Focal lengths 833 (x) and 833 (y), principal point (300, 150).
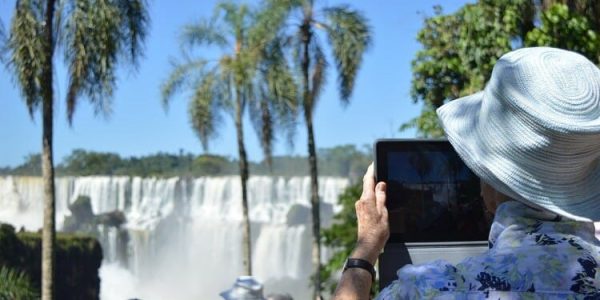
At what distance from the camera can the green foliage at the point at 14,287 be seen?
41.4 ft

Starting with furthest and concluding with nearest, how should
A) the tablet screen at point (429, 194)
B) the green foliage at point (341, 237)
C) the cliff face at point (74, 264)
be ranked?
the cliff face at point (74, 264)
the green foliage at point (341, 237)
the tablet screen at point (429, 194)

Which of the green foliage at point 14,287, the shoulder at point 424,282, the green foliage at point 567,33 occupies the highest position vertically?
the green foliage at point 567,33

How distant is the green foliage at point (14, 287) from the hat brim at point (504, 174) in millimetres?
12225

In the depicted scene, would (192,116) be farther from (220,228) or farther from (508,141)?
(220,228)

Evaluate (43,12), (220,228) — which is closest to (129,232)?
(220,228)

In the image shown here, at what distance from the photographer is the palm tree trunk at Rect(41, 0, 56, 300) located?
35.8 feet

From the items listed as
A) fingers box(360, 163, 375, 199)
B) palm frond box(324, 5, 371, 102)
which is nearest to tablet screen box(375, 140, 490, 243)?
fingers box(360, 163, 375, 199)

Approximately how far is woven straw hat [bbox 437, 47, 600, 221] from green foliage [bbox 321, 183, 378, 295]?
19.4 m

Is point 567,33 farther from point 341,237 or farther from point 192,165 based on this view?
point 192,165

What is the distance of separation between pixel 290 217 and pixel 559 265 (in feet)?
162

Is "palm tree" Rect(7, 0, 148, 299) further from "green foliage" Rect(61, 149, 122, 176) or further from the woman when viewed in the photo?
"green foliage" Rect(61, 149, 122, 176)

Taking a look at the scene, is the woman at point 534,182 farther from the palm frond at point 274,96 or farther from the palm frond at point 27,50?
the palm frond at point 274,96

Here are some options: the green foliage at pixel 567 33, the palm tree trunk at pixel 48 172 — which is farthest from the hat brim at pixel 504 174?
A: the palm tree trunk at pixel 48 172

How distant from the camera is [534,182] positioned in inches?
51.5
